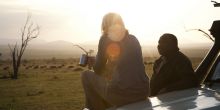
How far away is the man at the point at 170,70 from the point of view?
5.80 m

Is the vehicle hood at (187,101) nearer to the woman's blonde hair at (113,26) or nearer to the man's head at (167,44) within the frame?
the woman's blonde hair at (113,26)

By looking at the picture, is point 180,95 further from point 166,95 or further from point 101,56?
point 101,56

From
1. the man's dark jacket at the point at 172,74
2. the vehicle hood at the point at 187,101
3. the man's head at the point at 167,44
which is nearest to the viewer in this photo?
the vehicle hood at the point at 187,101

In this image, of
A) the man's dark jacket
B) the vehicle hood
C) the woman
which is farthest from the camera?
the man's dark jacket

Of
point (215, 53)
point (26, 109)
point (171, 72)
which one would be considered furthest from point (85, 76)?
point (26, 109)

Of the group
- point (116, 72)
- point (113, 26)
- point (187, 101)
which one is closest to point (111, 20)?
point (113, 26)

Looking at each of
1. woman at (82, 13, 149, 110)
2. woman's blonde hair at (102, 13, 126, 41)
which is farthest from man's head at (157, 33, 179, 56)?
woman's blonde hair at (102, 13, 126, 41)

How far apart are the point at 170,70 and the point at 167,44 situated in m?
0.44

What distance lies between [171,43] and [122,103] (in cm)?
145

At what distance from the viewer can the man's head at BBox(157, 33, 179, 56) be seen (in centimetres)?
645

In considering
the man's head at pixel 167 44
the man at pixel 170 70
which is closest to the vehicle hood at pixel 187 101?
the man at pixel 170 70

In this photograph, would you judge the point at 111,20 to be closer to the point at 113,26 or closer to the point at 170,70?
the point at 113,26

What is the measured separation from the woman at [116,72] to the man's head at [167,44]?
89 cm

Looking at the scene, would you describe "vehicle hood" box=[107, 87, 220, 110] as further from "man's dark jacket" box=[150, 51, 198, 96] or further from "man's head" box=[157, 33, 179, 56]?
"man's head" box=[157, 33, 179, 56]
